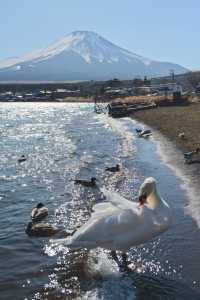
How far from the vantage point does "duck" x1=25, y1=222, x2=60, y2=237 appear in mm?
17625

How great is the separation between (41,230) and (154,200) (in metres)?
4.98

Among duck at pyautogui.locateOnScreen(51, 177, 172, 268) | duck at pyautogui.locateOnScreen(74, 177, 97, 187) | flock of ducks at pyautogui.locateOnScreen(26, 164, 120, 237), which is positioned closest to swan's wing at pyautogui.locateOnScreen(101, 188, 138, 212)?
duck at pyautogui.locateOnScreen(51, 177, 172, 268)

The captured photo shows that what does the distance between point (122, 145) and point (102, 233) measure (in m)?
30.6

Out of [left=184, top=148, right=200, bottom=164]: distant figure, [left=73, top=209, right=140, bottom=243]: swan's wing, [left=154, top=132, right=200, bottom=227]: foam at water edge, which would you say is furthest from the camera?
[left=184, top=148, right=200, bottom=164]: distant figure

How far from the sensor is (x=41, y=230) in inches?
703

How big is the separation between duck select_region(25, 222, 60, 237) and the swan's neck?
14.1 ft

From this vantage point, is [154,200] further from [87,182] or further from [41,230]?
[87,182]

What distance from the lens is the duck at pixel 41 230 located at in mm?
17625

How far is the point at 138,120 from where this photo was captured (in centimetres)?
6819

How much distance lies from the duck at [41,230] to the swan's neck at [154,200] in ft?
14.1

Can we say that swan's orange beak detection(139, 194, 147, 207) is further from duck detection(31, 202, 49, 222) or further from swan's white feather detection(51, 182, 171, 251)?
duck detection(31, 202, 49, 222)

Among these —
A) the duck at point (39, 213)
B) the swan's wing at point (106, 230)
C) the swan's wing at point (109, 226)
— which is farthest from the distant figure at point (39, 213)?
the swan's wing at point (109, 226)

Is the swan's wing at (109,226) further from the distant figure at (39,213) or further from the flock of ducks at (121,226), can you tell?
the distant figure at (39,213)

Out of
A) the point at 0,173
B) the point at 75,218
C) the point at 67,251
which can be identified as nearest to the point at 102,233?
the point at 67,251
